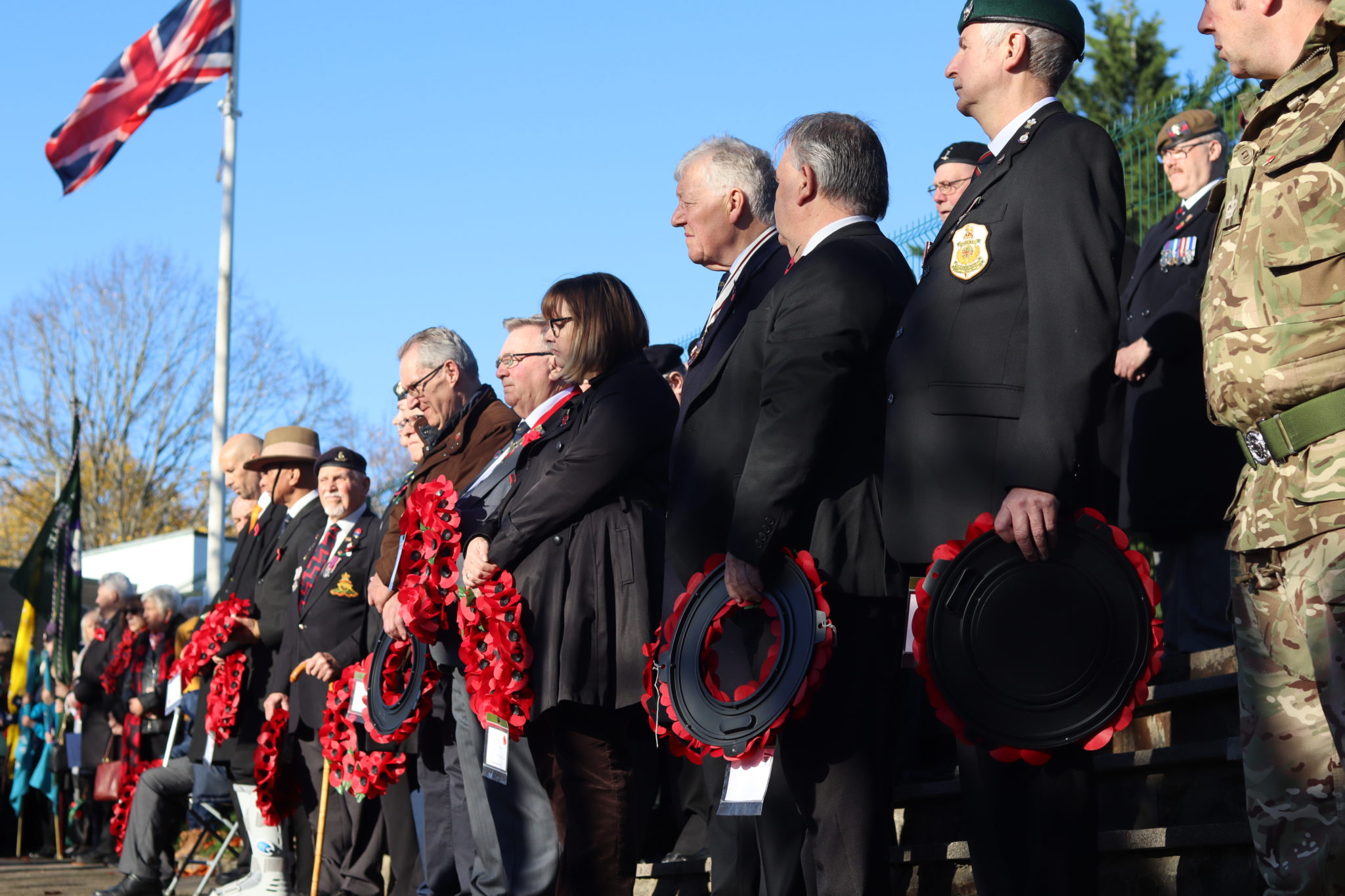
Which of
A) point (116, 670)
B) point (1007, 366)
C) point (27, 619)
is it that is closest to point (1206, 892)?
point (1007, 366)

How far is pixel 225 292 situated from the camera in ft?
56.9

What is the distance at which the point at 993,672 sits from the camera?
309 cm

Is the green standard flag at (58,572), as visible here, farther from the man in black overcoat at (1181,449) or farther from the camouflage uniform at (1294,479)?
the camouflage uniform at (1294,479)

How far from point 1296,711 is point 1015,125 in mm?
1524

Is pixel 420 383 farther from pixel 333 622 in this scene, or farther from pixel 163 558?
pixel 163 558

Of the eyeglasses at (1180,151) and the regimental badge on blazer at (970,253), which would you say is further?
the eyeglasses at (1180,151)

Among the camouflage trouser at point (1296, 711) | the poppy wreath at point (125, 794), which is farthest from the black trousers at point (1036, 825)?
the poppy wreath at point (125, 794)

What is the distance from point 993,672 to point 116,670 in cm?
1179

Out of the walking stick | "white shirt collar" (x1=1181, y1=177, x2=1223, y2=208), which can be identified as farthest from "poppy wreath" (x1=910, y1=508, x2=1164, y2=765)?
the walking stick

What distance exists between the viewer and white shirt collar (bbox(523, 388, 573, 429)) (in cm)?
537

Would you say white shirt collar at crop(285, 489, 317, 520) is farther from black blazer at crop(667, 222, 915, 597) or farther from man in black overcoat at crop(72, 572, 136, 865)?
man in black overcoat at crop(72, 572, 136, 865)

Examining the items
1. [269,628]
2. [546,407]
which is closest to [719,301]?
[546,407]

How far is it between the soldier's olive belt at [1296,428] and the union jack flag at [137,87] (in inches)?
620

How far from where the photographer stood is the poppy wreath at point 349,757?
6449 mm
